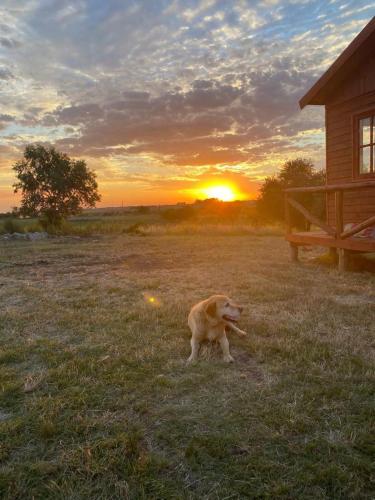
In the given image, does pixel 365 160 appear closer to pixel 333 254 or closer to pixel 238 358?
pixel 333 254

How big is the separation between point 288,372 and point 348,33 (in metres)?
11.7

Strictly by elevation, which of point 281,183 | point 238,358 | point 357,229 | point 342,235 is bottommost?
point 238,358

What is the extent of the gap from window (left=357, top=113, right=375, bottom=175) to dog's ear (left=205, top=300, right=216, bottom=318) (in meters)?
6.82

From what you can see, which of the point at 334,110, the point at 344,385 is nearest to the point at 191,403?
the point at 344,385

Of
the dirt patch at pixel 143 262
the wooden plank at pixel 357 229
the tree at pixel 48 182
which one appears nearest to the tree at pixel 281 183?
the tree at pixel 48 182

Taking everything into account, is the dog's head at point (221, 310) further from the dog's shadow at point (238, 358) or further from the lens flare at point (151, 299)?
the lens flare at point (151, 299)

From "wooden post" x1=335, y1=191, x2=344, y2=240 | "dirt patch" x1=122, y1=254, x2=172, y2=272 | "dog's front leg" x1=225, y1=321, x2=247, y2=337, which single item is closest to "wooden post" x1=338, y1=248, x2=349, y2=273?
"wooden post" x1=335, y1=191, x2=344, y2=240

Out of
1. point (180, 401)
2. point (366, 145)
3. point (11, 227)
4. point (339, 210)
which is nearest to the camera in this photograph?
point (180, 401)

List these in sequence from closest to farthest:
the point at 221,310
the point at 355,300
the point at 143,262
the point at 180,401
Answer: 1. the point at 180,401
2. the point at 221,310
3. the point at 355,300
4. the point at 143,262

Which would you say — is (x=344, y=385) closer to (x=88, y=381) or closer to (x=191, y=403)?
(x=191, y=403)

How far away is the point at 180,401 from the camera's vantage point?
2.70 metres

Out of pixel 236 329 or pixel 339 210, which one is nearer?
pixel 236 329

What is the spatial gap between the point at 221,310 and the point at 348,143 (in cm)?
742

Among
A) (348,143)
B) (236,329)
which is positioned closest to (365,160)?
→ (348,143)
